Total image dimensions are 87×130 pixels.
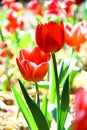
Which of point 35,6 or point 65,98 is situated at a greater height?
point 35,6

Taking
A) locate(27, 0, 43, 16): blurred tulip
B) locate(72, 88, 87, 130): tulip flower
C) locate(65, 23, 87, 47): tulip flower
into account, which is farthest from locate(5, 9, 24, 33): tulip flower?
locate(72, 88, 87, 130): tulip flower

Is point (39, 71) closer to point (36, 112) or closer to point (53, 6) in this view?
point (36, 112)

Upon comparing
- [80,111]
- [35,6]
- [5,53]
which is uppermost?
[35,6]

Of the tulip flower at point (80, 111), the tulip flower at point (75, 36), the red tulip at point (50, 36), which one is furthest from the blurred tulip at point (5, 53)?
the tulip flower at point (80, 111)

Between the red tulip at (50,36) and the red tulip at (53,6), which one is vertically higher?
the red tulip at (53,6)

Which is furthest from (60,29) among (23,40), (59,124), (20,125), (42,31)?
(23,40)

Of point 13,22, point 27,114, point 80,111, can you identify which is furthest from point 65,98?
point 13,22

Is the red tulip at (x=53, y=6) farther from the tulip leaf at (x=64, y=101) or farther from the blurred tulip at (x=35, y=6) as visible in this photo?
the tulip leaf at (x=64, y=101)

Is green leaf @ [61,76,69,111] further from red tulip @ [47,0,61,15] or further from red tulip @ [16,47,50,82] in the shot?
red tulip @ [47,0,61,15]
